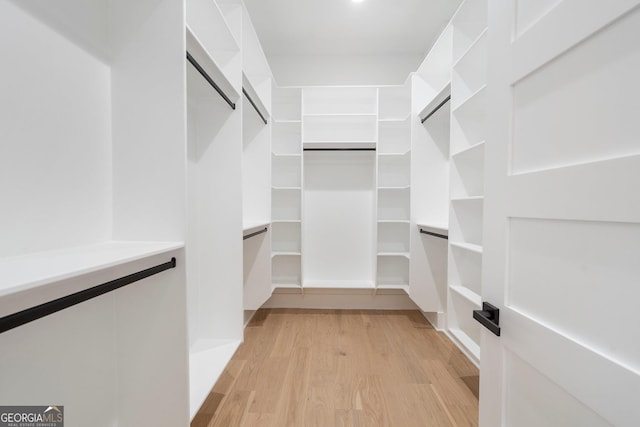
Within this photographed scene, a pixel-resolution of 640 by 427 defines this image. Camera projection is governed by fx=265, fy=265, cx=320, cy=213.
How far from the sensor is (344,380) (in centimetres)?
168

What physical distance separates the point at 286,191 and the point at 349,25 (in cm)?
171

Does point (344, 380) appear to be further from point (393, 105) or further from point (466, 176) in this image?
point (393, 105)

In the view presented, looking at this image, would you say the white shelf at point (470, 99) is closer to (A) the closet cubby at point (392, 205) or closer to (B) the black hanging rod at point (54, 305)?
(A) the closet cubby at point (392, 205)

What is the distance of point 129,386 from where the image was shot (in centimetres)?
104

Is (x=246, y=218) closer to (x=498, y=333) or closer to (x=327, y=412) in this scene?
(x=327, y=412)

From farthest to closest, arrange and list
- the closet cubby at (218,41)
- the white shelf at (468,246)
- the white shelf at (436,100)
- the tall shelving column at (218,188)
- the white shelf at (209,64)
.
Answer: the white shelf at (436,100) → the tall shelving column at (218,188) → the white shelf at (468,246) → the closet cubby at (218,41) → the white shelf at (209,64)

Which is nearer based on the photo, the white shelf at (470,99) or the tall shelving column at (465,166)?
the white shelf at (470,99)


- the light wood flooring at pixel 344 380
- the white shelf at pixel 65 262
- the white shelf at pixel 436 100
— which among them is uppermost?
the white shelf at pixel 436 100

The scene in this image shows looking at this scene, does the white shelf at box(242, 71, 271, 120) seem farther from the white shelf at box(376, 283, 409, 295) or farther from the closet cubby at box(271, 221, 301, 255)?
the white shelf at box(376, 283, 409, 295)

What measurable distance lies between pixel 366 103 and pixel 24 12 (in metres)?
2.61

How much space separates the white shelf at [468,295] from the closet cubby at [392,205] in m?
1.14

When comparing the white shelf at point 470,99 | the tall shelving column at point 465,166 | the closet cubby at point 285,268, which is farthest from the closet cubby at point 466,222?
the closet cubby at point 285,268

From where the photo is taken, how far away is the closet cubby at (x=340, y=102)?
9.46 feet

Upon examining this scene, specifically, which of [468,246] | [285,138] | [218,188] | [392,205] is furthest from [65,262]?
[392,205]
